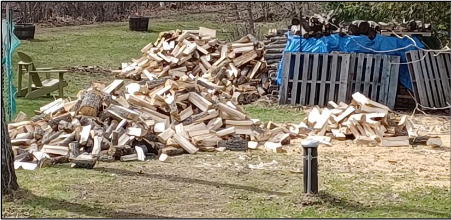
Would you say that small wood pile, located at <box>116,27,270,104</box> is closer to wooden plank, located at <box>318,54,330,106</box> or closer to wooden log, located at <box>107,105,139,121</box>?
wooden plank, located at <box>318,54,330,106</box>

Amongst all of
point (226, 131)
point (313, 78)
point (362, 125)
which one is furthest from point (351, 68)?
point (226, 131)

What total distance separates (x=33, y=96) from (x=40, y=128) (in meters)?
5.35

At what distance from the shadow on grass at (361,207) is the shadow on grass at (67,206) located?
183 cm

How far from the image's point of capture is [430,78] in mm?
15984

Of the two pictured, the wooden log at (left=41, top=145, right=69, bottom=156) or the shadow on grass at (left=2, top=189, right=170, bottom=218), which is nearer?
the shadow on grass at (left=2, top=189, right=170, bottom=218)

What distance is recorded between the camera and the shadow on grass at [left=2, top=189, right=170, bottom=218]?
710 centimetres

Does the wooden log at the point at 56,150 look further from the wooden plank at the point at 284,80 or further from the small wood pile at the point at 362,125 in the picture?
the wooden plank at the point at 284,80

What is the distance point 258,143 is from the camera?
1150 cm

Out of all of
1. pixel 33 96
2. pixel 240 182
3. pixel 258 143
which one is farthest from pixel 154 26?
pixel 240 182

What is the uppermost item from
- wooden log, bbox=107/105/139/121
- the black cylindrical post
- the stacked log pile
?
the stacked log pile

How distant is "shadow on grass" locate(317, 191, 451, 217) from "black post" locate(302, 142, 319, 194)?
0.14m

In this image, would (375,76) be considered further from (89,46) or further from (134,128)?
(89,46)

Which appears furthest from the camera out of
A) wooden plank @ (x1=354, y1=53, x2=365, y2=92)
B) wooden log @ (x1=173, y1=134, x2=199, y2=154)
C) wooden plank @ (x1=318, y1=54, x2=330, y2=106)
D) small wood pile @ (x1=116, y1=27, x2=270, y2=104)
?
small wood pile @ (x1=116, y1=27, x2=270, y2=104)

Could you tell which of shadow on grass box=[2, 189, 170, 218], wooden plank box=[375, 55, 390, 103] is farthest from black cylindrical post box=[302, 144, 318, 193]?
wooden plank box=[375, 55, 390, 103]
